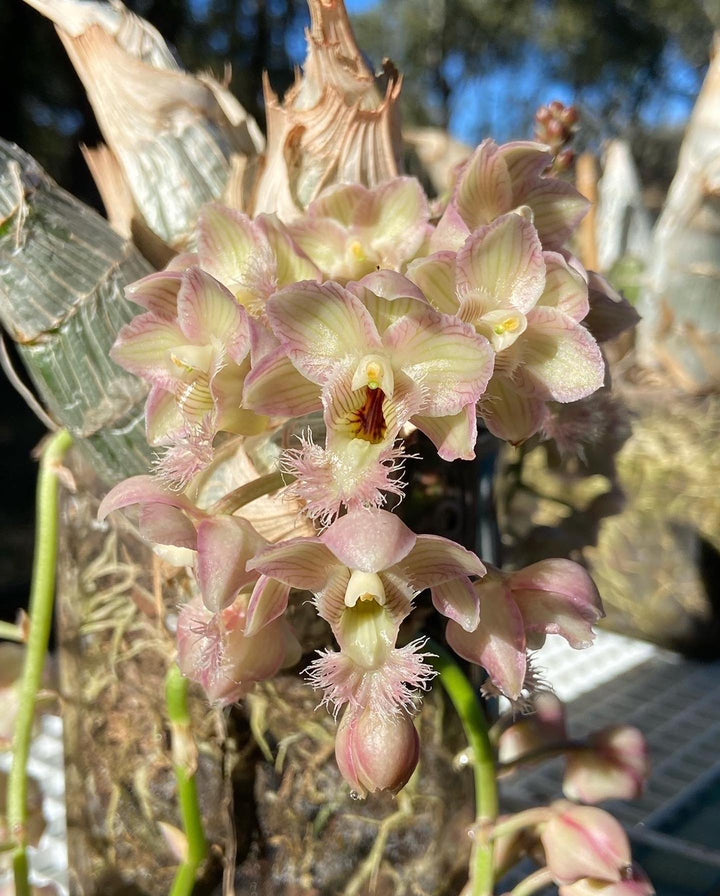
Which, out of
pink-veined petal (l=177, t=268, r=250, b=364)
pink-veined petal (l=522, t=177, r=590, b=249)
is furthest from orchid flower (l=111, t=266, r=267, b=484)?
pink-veined petal (l=522, t=177, r=590, b=249)

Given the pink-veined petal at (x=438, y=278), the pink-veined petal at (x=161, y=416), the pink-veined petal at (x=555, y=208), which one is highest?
the pink-veined petal at (x=555, y=208)

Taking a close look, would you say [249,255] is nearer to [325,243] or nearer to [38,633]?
[325,243]

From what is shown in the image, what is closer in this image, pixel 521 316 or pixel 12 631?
pixel 521 316

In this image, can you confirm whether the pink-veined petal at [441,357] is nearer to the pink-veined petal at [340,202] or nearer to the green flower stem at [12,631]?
the pink-veined petal at [340,202]

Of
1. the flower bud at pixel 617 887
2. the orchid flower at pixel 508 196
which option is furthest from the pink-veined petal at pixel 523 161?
the flower bud at pixel 617 887

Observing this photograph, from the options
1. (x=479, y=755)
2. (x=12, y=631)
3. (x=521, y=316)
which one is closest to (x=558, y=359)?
(x=521, y=316)

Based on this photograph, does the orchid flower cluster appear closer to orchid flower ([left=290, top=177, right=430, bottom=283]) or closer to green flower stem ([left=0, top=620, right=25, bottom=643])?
orchid flower ([left=290, top=177, right=430, bottom=283])
